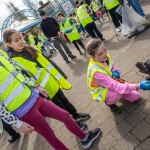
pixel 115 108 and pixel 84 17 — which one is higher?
pixel 115 108

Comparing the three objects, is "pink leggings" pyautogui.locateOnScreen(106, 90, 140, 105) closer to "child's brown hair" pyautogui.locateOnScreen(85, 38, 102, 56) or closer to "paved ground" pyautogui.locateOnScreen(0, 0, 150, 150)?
"paved ground" pyautogui.locateOnScreen(0, 0, 150, 150)

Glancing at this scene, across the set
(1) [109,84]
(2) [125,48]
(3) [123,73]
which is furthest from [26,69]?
(2) [125,48]

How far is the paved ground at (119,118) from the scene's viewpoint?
332cm

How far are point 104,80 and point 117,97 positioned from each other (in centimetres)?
39

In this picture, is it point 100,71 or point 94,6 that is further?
point 94,6

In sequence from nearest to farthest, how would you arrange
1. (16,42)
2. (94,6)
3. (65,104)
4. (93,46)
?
(16,42) → (93,46) → (65,104) → (94,6)

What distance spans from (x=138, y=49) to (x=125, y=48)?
0.77m

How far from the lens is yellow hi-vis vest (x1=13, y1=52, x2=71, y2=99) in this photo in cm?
369

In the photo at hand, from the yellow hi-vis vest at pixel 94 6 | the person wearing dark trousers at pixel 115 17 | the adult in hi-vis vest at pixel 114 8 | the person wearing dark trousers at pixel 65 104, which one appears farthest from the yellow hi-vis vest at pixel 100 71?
the yellow hi-vis vest at pixel 94 6

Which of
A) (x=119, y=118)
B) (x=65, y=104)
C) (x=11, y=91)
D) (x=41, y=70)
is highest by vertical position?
(x=11, y=91)

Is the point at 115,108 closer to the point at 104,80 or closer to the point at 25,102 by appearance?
the point at 104,80

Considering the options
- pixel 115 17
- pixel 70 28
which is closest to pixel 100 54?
pixel 115 17

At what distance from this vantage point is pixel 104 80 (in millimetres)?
3588

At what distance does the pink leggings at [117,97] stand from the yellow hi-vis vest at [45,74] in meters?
0.78
